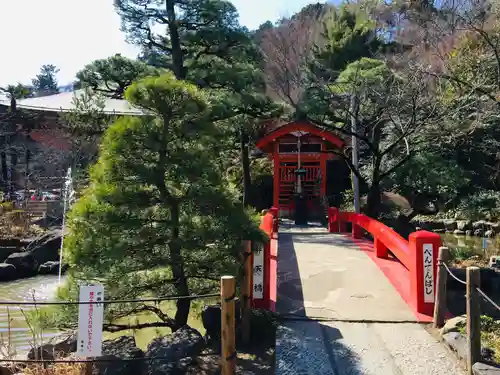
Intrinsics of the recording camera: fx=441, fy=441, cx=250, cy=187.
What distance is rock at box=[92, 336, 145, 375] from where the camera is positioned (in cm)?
376

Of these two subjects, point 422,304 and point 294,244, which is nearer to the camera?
point 422,304

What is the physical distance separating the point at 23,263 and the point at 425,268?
33.7ft

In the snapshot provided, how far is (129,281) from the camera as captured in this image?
14.0ft

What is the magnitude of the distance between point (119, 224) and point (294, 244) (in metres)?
6.66

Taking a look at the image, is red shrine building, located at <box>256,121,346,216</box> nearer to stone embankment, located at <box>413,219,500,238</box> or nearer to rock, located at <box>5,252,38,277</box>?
stone embankment, located at <box>413,219,500,238</box>

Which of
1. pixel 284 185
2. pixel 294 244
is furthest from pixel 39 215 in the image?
pixel 294 244

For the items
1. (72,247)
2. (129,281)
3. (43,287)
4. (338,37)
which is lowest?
(43,287)

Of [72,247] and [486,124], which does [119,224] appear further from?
[486,124]

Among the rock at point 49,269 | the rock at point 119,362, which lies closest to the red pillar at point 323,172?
the rock at point 49,269

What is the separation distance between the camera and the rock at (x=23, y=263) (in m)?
11.4

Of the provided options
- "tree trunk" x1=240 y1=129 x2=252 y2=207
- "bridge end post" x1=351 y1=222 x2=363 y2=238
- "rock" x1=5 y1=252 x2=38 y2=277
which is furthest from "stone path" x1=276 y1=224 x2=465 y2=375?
"tree trunk" x1=240 y1=129 x2=252 y2=207

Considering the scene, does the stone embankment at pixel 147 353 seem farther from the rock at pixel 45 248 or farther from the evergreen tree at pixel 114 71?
the evergreen tree at pixel 114 71

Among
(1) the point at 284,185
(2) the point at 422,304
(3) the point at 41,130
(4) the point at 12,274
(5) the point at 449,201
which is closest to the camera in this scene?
(2) the point at 422,304

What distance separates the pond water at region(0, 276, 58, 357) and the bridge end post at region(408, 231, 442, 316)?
4690 millimetres
